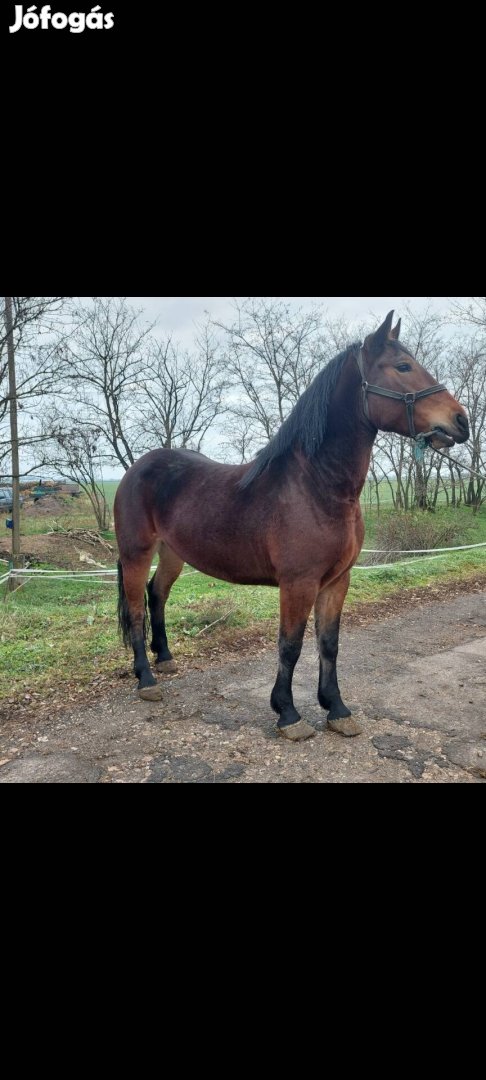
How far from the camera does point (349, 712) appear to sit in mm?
3064

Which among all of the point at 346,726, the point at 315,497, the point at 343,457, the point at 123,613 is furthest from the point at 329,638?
the point at 123,613

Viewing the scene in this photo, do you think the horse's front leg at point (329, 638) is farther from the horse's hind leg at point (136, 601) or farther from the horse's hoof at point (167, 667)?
the horse's hoof at point (167, 667)

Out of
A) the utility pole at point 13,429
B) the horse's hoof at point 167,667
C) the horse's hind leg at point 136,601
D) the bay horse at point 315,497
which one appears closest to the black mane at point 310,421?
the bay horse at point 315,497

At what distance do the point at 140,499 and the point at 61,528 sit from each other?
1281cm

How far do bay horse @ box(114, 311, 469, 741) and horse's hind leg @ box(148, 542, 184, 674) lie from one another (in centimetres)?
64

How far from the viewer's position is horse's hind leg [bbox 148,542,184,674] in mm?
4125

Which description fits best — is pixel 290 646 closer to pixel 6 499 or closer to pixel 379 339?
pixel 379 339

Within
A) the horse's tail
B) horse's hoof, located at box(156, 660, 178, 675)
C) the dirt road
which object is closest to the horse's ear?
the dirt road

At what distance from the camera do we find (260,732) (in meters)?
3.01

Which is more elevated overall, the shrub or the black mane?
the black mane

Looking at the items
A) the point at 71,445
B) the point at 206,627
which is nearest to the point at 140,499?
the point at 206,627

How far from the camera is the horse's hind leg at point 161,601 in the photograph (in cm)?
412

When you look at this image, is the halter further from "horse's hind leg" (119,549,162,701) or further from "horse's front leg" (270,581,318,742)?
"horse's hind leg" (119,549,162,701)

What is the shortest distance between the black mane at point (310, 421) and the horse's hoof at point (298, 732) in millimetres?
1531
